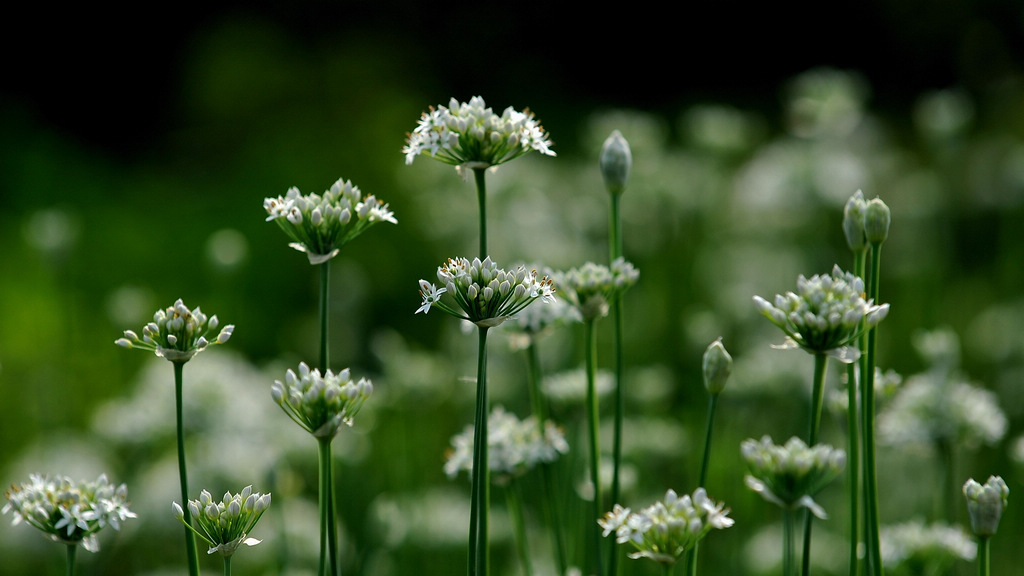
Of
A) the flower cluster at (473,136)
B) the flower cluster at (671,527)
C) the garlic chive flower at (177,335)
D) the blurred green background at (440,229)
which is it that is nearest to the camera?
the flower cluster at (671,527)

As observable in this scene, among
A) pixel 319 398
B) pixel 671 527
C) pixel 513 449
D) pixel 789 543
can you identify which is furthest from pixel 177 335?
pixel 789 543

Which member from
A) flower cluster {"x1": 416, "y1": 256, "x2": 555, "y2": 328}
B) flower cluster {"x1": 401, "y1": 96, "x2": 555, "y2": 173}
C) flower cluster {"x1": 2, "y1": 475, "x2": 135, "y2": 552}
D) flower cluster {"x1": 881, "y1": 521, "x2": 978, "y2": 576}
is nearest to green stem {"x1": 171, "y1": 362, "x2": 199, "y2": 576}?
flower cluster {"x1": 2, "y1": 475, "x2": 135, "y2": 552}

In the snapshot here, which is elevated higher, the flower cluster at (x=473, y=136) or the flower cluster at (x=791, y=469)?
the flower cluster at (x=473, y=136)

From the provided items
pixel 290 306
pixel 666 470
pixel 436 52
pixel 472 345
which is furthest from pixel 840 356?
pixel 436 52

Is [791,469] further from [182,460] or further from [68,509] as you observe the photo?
[68,509]

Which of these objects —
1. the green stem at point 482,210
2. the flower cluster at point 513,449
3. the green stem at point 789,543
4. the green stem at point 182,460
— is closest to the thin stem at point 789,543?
the green stem at point 789,543

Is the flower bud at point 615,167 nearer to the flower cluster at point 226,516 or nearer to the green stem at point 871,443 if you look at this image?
the green stem at point 871,443
